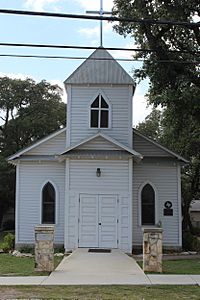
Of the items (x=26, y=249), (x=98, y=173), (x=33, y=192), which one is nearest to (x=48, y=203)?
(x=33, y=192)

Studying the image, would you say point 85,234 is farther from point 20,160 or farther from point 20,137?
point 20,137

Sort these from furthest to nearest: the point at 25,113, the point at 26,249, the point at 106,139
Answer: the point at 25,113 < the point at 26,249 < the point at 106,139

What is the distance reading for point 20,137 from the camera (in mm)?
41625

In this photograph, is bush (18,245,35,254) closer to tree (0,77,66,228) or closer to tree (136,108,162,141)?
tree (0,77,66,228)

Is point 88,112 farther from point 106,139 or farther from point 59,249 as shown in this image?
point 59,249

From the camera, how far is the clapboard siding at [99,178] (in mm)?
19906

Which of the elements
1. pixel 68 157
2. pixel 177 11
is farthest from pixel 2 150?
pixel 177 11

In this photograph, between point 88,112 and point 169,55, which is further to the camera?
point 88,112

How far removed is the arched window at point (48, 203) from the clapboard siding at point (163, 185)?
12.8 feet

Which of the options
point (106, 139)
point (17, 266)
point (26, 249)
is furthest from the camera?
point (26, 249)

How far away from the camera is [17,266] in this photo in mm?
15273

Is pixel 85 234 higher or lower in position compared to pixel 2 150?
lower

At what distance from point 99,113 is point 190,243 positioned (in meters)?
7.69

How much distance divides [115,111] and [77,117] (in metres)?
1.81
